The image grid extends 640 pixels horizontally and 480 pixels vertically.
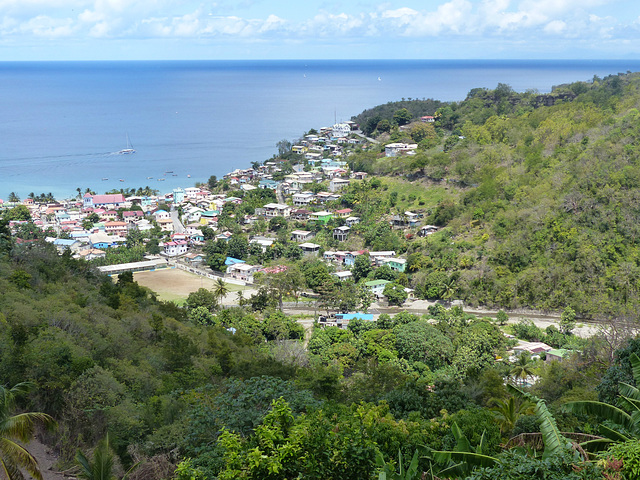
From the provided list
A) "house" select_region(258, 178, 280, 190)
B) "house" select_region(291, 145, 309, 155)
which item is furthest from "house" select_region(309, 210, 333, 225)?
"house" select_region(291, 145, 309, 155)

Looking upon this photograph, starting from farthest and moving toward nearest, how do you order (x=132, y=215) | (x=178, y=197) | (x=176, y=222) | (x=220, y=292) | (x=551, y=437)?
(x=178, y=197) → (x=132, y=215) → (x=176, y=222) → (x=220, y=292) → (x=551, y=437)

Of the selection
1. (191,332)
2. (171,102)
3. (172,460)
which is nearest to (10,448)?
(172,460)

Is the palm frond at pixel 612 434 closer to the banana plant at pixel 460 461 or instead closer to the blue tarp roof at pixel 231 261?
the banana plant at pixel 460 461

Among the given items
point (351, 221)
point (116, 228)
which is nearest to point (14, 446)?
point (351, 221)

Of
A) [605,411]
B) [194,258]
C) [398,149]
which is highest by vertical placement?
[605,411]

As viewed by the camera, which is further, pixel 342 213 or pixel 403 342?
pixel 342 213

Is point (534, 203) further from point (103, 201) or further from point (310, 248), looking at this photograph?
point (103, 201)

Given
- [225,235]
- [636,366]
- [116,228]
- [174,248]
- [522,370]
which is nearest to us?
[636,366]
